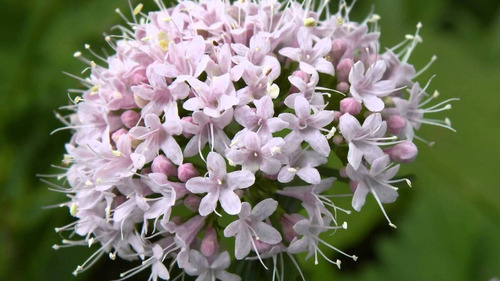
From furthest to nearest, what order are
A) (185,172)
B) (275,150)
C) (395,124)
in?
(395,124), (185,172), (275,150)

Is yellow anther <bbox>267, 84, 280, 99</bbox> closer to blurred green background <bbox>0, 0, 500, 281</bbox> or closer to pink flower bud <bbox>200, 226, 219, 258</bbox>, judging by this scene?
pink flower bud <bbox>200, 226, 219, 258</bbox>

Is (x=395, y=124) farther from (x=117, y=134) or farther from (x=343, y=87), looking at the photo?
(x=117, y=134)

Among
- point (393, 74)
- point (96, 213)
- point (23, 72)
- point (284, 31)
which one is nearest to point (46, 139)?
point (23, 72)

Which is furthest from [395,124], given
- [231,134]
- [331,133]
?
[231,134]

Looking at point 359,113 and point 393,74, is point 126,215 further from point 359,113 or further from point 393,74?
point 393,74

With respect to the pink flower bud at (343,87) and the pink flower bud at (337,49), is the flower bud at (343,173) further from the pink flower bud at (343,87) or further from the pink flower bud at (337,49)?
the pink flower bud at (337,49)

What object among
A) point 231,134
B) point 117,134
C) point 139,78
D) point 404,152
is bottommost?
point 404,152
